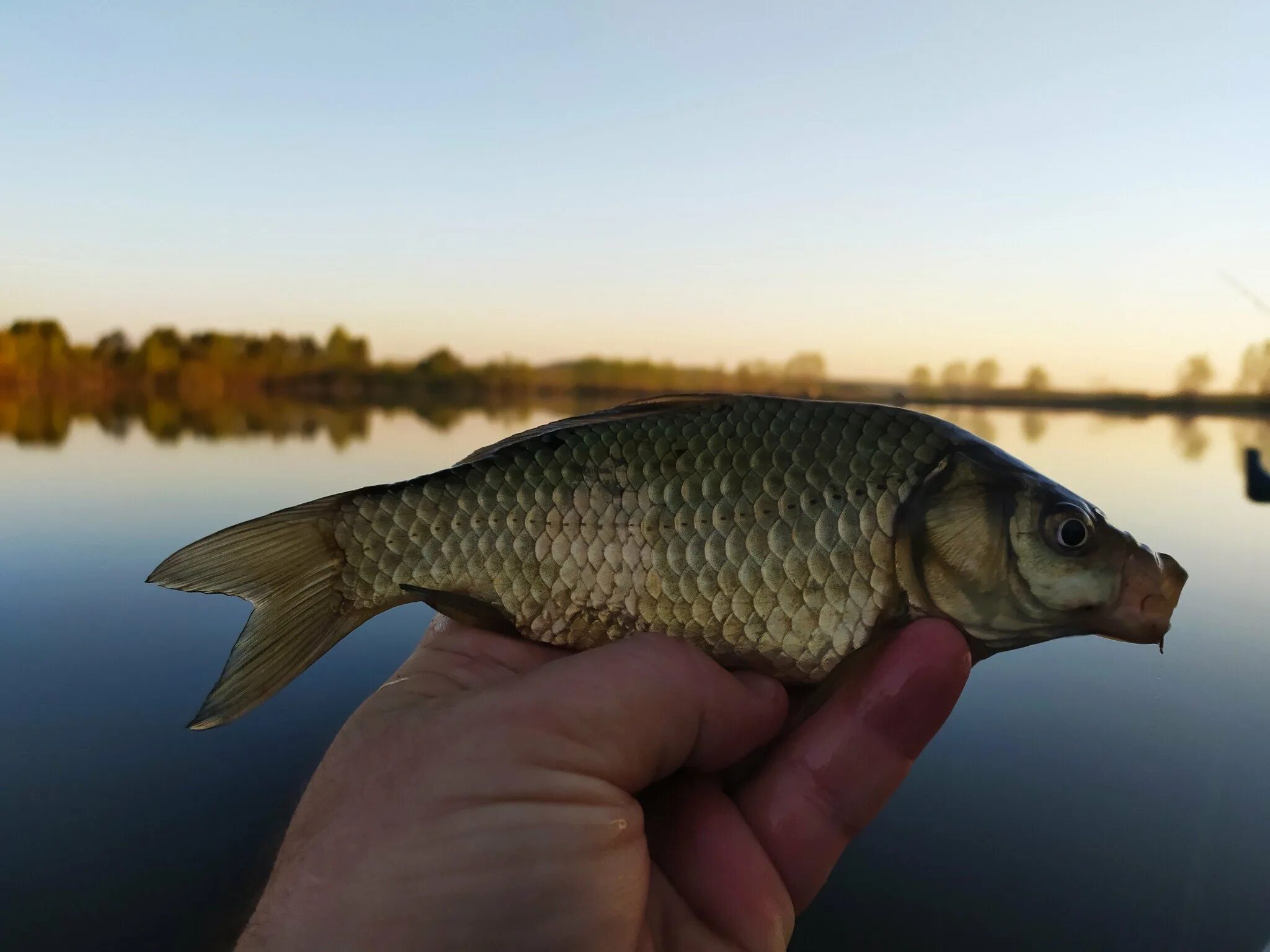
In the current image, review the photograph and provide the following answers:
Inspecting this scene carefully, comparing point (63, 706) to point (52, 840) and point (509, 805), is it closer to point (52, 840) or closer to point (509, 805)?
point (52, 840)

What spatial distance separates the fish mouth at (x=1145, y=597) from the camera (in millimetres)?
1522

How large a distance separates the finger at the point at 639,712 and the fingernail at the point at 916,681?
0.72 feet

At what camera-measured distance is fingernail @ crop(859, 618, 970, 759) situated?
5.08 ft

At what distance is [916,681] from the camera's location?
1552 millimetres

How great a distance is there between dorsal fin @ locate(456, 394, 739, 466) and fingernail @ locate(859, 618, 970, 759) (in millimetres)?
731

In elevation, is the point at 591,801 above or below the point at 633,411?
below

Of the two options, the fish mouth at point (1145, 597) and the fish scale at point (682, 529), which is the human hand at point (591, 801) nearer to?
the fish scale at point (682, 529)

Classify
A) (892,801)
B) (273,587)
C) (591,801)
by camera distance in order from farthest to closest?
(892,801) < (273,587) < (591,801)

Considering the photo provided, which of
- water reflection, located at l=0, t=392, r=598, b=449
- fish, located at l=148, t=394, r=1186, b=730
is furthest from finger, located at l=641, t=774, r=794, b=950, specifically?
water reflection, located at l=0, t=392, r=598, b=449

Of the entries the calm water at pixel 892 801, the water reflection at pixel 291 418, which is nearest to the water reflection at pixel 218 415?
the water reflection at pixel 291 418

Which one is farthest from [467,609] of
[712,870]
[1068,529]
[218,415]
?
[218,415]

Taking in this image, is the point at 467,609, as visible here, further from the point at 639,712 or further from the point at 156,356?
the point at 156,356

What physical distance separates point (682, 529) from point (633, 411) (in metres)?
0.35

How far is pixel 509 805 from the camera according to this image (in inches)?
48.6
